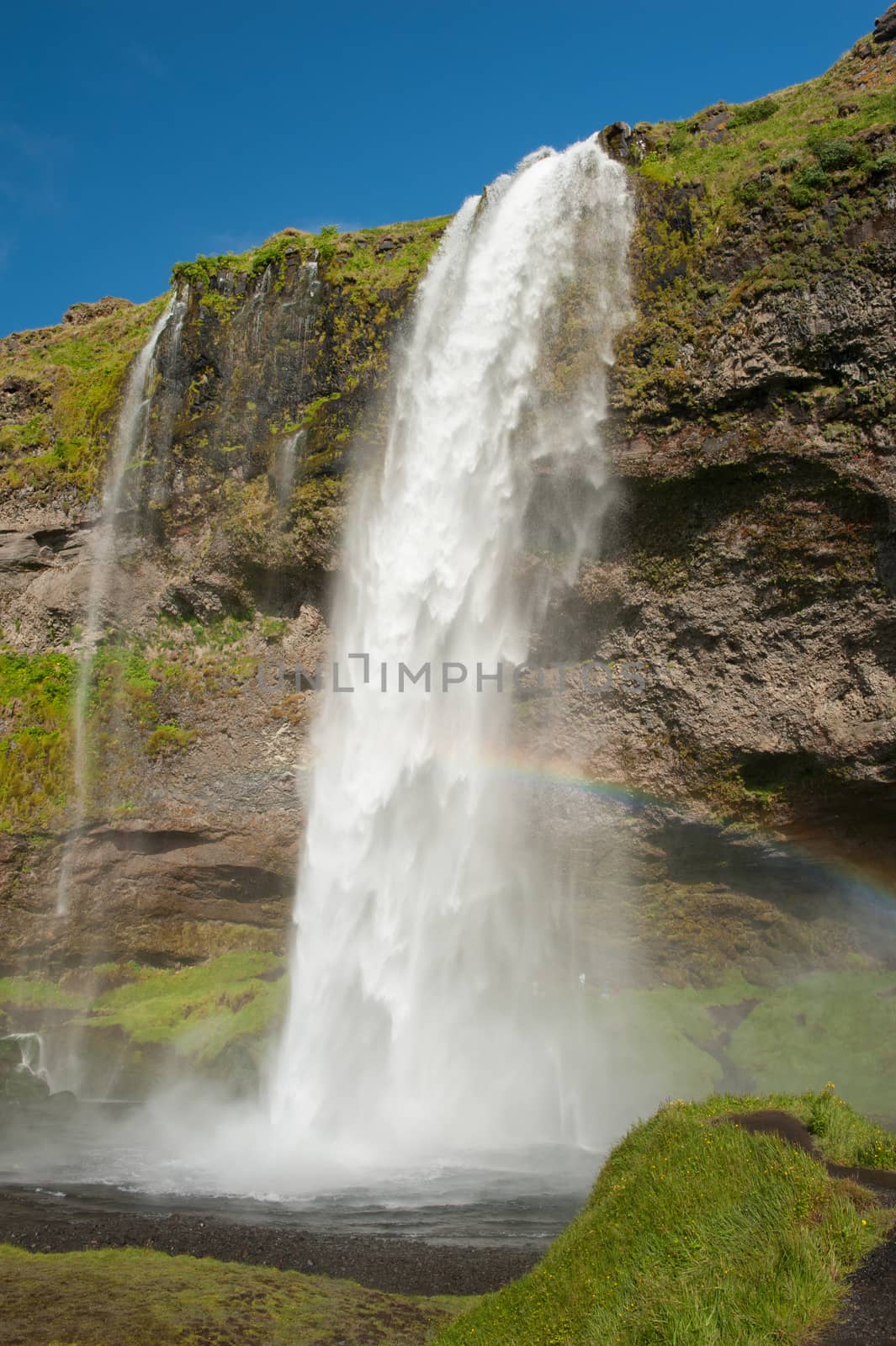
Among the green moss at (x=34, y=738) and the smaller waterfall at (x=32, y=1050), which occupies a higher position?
the green moss at (x=34, y=738)

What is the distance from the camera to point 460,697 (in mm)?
19641

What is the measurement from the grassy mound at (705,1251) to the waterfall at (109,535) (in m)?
16.6

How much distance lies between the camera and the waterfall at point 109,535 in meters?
22.1

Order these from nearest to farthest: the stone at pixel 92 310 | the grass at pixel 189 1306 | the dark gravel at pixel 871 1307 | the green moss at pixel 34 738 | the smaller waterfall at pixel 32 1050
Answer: the dark gravel at pixel 871 1307, the grass at pixel 189 1306, the smaller waterfall at pixel 32 1050, the green moss at pixel 34 738, the stone at pixel 92 310

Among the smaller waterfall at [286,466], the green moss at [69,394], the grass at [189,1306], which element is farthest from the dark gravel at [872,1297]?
the green moss at [69,394]

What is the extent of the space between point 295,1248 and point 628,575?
13.1 meters

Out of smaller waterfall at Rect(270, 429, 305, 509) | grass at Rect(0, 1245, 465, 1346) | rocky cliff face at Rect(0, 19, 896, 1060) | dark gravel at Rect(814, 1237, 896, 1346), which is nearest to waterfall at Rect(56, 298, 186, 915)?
rocky cliff face at Rect(0, 19, 896, 1060)

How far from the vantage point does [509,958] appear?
20.7 metres

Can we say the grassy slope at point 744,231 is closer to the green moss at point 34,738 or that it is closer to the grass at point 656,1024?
the grass at point 656,1024

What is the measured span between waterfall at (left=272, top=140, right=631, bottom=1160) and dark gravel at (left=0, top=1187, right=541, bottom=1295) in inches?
268

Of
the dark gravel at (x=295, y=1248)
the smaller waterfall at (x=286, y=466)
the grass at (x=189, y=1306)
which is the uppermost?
the smaller waterfall at (x=286, y=466)

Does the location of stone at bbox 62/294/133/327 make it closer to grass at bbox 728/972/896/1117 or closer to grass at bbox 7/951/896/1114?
grass at bbox 7/951/896/1114

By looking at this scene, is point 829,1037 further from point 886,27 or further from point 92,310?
point 92,310

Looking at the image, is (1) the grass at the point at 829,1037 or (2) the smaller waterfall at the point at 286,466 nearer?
(1) the grass at the point at 829,1037
